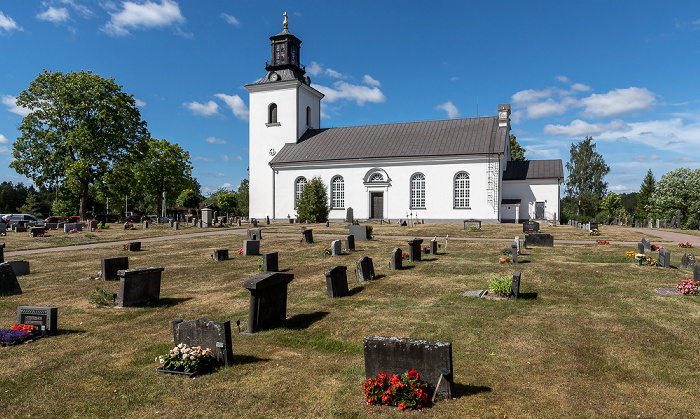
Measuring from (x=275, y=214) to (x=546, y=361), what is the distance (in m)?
43.4

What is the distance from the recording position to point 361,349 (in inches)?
292

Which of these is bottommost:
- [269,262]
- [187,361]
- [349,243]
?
[187,361]

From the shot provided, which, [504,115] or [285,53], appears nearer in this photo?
[504,115]

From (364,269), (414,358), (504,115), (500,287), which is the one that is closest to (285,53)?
(504,115)

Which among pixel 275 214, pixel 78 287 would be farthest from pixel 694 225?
pixel 78 287

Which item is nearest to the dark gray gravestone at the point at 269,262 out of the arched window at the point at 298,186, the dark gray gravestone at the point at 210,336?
the dark gray gravestone at the point at 210,336

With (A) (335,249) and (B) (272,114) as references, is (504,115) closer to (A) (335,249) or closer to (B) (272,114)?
(B) (272,114)

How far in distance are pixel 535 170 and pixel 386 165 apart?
51.3 feet

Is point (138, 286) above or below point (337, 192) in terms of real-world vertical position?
below

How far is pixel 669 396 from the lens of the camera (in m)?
5.50

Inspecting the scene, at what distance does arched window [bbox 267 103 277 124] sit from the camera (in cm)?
4959

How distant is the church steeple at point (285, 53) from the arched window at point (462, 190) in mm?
22687

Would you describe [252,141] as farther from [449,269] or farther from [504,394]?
[504,394]

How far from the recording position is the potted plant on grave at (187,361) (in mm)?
6379
